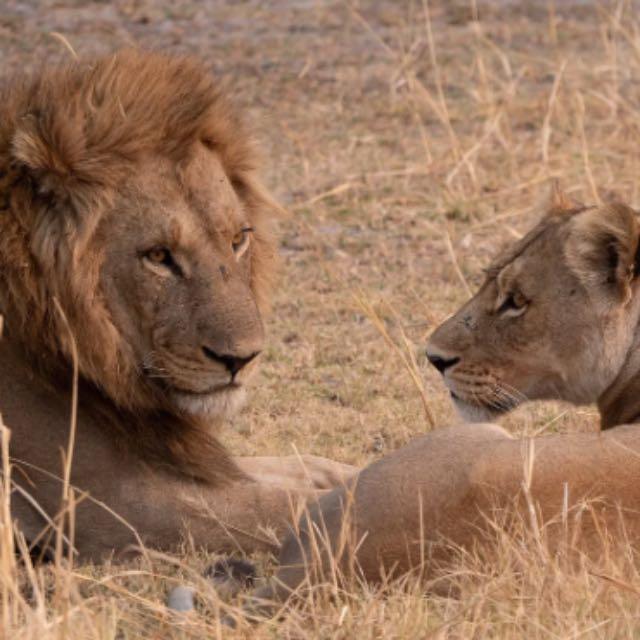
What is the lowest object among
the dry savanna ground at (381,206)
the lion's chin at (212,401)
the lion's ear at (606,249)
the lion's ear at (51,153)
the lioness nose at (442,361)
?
the dry savanna ground at (381,206)

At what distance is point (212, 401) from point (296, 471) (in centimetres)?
45

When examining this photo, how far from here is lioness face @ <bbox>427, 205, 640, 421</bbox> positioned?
14.1 feet

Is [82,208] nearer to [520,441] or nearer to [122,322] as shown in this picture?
[122,322]

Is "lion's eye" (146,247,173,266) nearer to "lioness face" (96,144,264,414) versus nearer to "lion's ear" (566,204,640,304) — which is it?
"lioness face" (96,144,264,414)

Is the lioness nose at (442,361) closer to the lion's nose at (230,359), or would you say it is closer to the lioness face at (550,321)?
the lioness face at (550,321)

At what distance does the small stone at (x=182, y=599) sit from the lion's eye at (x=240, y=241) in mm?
1166

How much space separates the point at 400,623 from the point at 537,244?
1.41m

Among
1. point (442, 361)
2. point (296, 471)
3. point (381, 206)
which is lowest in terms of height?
point (381, 206)

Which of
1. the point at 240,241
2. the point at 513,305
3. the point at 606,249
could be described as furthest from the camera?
the point at 240,241

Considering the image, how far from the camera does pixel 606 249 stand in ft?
14.1

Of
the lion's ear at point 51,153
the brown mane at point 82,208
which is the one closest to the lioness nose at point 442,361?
the brown mane at point 82,208

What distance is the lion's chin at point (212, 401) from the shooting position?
437 cm

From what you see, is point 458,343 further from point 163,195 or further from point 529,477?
point 529,477

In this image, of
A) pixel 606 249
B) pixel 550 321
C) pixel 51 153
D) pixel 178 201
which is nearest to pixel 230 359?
pixel 178 201
